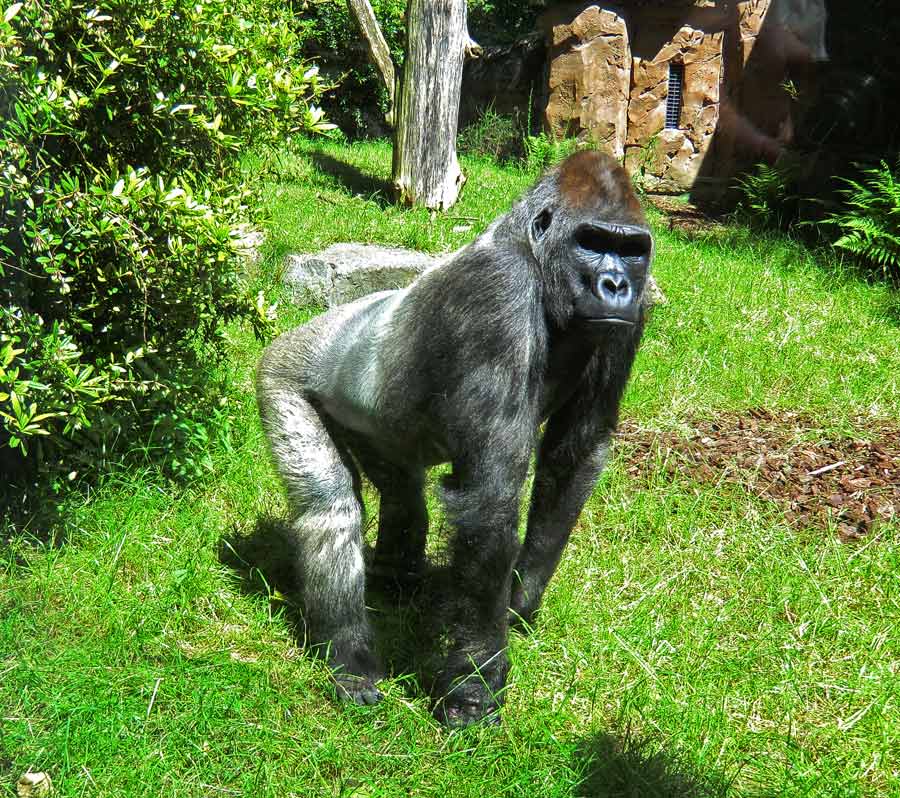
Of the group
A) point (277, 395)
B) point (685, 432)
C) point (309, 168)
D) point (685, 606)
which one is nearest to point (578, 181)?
point (277, 395)

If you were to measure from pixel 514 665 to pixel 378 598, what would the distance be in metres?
0.75

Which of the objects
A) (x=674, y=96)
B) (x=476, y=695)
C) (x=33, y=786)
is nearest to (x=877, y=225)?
(x=674, y=96)

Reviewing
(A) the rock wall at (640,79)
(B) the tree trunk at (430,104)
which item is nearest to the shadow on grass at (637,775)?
(B) the tree trunk at (430,104)

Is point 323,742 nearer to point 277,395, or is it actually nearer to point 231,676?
point 231,676

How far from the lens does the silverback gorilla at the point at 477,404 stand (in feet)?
8.08

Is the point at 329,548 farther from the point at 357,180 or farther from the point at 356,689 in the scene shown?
the point at 357,180

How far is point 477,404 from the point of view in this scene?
95.3 inches

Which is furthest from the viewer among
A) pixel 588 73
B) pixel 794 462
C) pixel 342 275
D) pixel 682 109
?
pixel 682 109

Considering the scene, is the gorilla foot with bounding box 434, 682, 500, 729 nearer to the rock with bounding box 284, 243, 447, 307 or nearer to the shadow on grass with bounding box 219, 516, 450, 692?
the shadow on grass with bounding box 219, 516, 450, 692

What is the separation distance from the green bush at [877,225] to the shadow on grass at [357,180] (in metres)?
3.65

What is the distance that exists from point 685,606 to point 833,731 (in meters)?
0.70

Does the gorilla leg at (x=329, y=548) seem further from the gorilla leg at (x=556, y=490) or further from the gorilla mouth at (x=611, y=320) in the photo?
the gorilla mouth at (x=611, y=320)

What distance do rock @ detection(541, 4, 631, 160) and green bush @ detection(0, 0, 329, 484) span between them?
5.78 metres

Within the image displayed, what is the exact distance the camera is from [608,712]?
9.03ft
